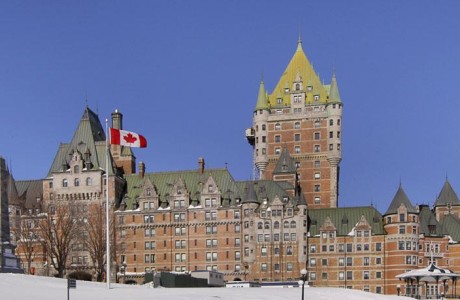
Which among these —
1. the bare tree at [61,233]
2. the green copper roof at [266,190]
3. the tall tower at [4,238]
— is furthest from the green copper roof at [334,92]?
the tall tower at [4,238]

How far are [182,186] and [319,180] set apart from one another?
1059 inches

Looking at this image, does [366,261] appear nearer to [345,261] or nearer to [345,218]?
[345,261]

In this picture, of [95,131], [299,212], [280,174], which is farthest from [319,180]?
[95,131]

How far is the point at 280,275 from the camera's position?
120375 mm

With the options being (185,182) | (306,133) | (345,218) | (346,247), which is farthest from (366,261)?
(185,182)

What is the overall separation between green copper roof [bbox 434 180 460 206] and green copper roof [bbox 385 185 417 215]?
16313mm

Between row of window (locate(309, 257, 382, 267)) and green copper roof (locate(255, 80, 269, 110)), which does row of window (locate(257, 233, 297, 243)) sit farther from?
green copper roof (locate(255, 80, 269, 110))

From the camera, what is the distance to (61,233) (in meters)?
116

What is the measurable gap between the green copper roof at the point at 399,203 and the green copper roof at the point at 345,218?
2.79 m

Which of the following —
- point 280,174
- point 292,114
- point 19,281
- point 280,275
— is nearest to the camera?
point 19,281

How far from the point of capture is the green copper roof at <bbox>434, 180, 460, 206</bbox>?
441ft

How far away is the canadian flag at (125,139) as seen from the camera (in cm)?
6362

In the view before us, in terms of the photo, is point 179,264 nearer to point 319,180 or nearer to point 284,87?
point 319,180

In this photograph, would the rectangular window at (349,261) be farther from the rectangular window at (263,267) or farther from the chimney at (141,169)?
the chimney at (141,169)
